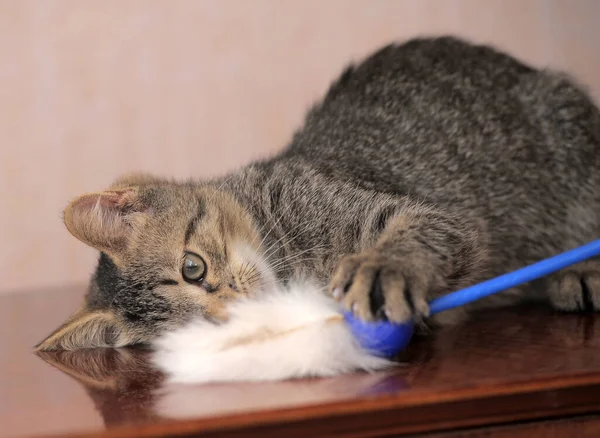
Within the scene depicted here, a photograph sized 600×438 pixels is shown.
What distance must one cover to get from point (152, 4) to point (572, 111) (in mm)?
1304

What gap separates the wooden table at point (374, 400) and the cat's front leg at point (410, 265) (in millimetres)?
84

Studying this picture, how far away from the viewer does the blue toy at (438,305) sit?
2.72ft

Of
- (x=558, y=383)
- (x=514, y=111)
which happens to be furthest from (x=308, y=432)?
(x=514, y=111)

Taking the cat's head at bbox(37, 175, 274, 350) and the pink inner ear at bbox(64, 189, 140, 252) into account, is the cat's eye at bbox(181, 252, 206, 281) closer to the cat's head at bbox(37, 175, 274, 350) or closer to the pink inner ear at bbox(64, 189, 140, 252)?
the cat's head at bbox(37, 175, 274, 350)

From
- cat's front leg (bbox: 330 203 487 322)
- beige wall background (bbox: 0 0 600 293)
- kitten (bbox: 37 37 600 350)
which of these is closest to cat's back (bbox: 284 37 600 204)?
kitten (bbox: 37 37 600 350)

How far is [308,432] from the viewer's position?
633 millimetres

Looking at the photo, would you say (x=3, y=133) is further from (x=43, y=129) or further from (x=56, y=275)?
(x=56, y=275)

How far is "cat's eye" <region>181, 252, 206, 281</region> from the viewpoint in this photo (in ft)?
3.80

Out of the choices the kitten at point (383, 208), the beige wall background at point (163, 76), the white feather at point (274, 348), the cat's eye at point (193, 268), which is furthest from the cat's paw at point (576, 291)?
the beige wall background at point (163, 76)

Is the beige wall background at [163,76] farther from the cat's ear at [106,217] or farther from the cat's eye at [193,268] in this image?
the cat's eye at [193,268]

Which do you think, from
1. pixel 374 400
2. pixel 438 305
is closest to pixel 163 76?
pixel 438 305

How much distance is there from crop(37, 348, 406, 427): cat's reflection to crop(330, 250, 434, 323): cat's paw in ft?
0.27

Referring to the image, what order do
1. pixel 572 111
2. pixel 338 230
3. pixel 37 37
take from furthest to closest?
pixel 37 37 < pixel 572 111 < pixel 338 230

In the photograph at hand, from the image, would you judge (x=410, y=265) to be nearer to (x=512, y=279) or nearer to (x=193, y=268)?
(x=512, y=279)
